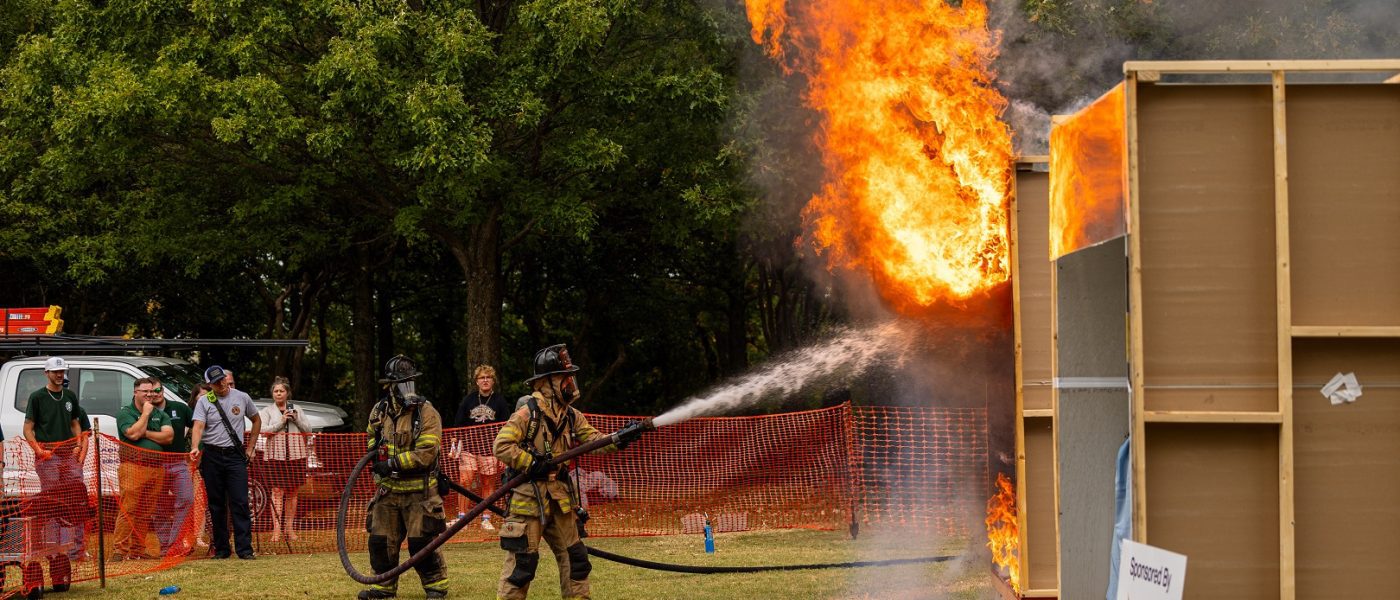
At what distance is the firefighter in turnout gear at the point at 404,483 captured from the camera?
10273mm

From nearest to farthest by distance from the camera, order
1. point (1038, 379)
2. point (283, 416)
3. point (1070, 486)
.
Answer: point (1070, 486), point (1038, 379), point (283, 416)

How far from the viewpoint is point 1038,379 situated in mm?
8406

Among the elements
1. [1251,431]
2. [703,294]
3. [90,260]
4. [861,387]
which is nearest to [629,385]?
[703,294]

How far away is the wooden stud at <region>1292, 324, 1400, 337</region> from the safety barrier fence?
745 cm

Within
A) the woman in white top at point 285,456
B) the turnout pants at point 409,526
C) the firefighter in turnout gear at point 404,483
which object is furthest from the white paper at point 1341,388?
the woman in white top at point 285,456

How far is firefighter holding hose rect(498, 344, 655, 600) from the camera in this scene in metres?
8.72

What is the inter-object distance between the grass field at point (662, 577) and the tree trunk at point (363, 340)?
455 inches

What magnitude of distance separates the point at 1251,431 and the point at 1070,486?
5.87ft

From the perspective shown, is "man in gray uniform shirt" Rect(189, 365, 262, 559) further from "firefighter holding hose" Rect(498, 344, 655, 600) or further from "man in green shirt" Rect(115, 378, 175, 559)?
"firefighter holding hose" Rect(498, 344, 655, 600)

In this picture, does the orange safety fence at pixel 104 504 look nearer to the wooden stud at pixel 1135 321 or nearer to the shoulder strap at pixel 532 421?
the shoulder strap at pixel 532 421

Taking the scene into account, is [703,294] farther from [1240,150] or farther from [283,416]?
[1240,150]

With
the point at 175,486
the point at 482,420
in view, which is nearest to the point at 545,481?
the point at 482,420

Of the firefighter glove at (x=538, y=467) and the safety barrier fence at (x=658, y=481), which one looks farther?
the safety barrier fence at (x=658, y=481)

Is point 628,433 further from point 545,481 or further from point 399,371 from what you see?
point 399,371
